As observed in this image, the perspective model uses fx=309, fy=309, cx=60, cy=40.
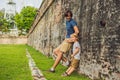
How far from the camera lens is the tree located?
2798 inches

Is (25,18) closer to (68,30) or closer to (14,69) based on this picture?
(14,69)

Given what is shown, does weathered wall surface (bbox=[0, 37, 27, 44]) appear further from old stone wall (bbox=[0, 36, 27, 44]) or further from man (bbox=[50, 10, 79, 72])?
man (bbox=[50, 10, 79, 72])

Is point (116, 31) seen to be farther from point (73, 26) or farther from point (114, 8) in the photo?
point (73, 26)

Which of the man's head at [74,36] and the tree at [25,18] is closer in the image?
the man's head at [74,36]

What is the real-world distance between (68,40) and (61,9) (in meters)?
3.81

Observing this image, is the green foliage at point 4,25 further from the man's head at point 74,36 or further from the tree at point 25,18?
the man's head at point 74,36

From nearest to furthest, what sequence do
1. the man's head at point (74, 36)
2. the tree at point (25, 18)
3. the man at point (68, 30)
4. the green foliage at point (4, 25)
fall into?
the man's head at point (74, 36) → the man at point (68, 30) → the tree at point (25, 18) → the green foliage at point (4, 25)

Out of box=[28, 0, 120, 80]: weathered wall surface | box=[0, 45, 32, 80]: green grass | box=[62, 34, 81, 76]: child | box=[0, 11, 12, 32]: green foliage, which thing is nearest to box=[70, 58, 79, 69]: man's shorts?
box=[62, 34, 81, 76]: child

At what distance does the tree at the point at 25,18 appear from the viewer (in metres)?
71.1

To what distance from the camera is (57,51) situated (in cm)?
906

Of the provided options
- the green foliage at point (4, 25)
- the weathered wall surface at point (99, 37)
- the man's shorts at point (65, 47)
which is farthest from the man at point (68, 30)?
the green foliage at point (4, 25)

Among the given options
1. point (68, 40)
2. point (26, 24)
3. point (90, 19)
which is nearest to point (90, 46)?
point (90, 19)

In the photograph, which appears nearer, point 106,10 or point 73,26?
point 106,10

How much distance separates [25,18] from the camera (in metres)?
72.2
